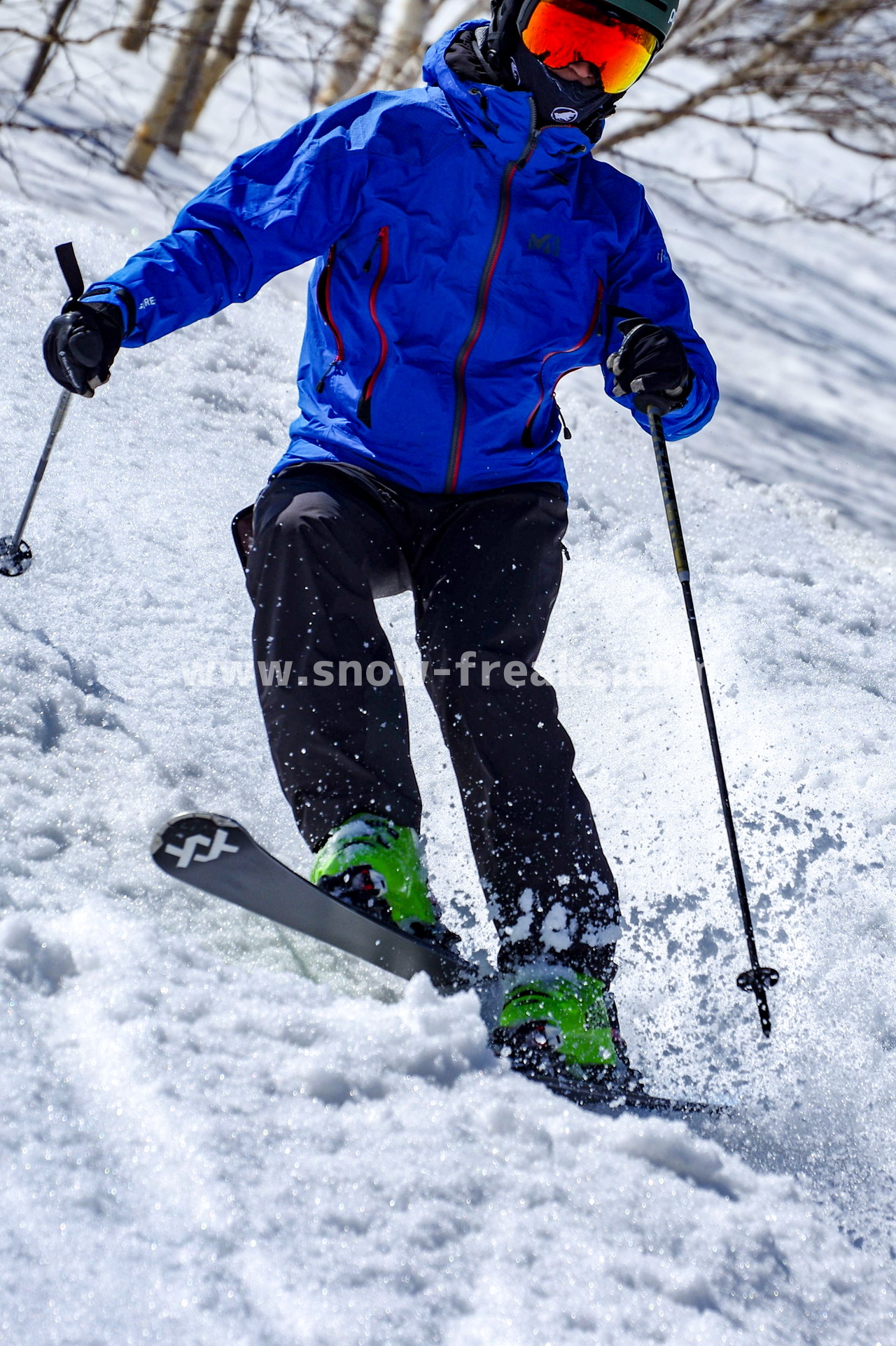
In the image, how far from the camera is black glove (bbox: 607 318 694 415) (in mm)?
2197

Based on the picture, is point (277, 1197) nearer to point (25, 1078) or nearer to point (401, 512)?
point (25, 1078)

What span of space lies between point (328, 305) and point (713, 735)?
1240 mm

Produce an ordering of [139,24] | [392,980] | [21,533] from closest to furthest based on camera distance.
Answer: [392,980] < [21,533] < [139,24]

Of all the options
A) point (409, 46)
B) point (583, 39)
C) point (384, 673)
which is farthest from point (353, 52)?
point (384, 673)

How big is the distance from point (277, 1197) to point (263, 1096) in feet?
0.56

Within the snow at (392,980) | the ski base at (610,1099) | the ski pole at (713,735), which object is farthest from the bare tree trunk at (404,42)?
the ski base at (610,1099)

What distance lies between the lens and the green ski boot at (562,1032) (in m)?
1.84

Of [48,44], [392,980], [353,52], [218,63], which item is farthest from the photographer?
[218,63]

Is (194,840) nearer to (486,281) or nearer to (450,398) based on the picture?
(450,398)

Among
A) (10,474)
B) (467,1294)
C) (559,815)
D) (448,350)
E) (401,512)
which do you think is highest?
(448,350)

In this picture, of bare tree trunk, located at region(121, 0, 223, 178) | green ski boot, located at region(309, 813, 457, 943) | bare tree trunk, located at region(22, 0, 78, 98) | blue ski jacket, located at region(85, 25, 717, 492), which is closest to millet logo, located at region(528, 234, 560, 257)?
blue ski jacket, located at region(85, 25, 717, 492)

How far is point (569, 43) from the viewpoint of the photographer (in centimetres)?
218

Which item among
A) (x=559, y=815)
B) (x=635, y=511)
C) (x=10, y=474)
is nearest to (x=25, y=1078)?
(x=559, y=815)

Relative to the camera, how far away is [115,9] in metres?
5.72
